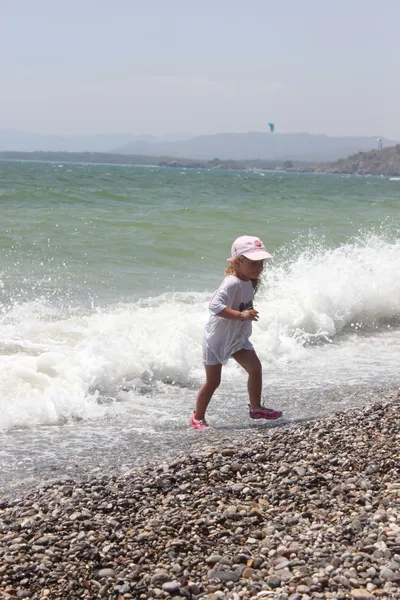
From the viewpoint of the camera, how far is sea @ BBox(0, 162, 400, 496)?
592cm

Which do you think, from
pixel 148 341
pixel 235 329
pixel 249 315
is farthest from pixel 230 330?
pixel 148 341

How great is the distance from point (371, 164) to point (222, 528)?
565 ft

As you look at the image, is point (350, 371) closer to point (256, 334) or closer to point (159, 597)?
point (256, 334)

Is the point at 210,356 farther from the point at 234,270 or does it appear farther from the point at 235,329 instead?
the point at 234,270

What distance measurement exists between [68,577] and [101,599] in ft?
0.77

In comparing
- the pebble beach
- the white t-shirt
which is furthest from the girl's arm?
the pebble beach

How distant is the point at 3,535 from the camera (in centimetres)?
398

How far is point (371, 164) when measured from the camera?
6678 inches

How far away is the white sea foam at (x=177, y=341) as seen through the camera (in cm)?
705

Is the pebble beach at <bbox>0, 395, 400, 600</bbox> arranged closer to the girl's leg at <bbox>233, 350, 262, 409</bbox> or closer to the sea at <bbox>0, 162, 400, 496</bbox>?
the sea at <bbox>0, 162, 400, 496</bbox>

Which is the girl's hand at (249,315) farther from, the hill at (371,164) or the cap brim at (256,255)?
the hill at (371,164)

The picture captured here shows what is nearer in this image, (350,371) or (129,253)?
(350,371)

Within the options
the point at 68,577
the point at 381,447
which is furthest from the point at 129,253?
the point at 68,577

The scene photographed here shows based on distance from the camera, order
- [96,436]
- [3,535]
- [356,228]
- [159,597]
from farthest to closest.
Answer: [356,228]
[96,436]
[3,535]
[159,597]
